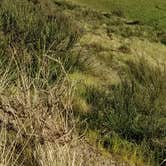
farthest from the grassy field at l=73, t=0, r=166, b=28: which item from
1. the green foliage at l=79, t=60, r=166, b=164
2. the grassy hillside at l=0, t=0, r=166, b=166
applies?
the green foliage at l=79, t=60, r=166, b=164

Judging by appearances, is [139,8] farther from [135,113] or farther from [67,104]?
[67,104]

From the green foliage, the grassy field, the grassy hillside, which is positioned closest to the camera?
the grassy hillside

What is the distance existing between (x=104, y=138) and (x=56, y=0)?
27.7 meters

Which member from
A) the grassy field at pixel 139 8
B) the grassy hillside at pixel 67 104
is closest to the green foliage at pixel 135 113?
the grassy hillside at pixel 67 104

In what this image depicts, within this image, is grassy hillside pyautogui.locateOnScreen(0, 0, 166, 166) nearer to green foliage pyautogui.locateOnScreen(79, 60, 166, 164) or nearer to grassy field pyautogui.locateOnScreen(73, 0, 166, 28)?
green foliage pyautogui.locateOnScreen(79, 60, 166, 164)

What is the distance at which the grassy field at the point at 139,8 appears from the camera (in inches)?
1527

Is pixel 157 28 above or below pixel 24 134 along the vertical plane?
below

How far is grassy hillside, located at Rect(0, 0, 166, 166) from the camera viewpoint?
630 centimetres

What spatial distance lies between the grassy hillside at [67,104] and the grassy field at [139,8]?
2124cm

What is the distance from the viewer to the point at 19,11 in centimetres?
1399

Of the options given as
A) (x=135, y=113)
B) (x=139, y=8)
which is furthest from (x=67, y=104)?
(x=139, y=8)

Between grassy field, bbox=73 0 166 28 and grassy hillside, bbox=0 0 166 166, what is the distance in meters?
21.2

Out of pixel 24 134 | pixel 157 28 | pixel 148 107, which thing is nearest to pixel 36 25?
pixel 148 107

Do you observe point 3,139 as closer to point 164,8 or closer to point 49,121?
point 49,121
